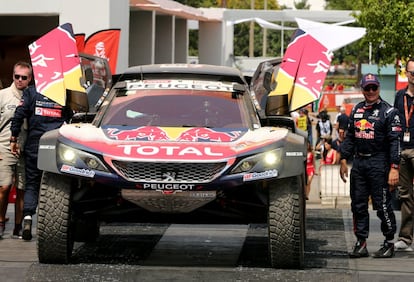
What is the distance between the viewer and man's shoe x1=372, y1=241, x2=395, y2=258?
996 cm

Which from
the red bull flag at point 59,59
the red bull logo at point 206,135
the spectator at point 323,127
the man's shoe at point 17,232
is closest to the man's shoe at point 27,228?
the man's shoe at point 17,232

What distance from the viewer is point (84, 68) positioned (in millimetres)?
11195

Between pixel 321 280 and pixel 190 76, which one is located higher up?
pixel 190 76

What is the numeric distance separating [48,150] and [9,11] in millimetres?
12107

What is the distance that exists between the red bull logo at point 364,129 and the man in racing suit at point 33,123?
3.00 m

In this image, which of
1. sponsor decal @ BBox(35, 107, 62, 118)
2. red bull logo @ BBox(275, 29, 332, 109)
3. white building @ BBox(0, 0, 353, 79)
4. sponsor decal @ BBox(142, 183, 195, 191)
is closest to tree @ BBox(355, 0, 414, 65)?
white building @ BBox(0, 0, 353, 79)

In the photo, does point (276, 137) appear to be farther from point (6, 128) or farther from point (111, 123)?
point (6, 128)

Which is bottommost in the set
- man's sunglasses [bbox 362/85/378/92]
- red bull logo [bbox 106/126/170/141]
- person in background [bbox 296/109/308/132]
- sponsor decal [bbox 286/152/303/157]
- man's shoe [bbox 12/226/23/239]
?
person in background [bbox 296/109/308/132]

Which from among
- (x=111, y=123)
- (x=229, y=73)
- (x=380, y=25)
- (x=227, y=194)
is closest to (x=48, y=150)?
(x=111, y=123)

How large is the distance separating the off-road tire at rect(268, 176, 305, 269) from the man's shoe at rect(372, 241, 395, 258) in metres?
1.33

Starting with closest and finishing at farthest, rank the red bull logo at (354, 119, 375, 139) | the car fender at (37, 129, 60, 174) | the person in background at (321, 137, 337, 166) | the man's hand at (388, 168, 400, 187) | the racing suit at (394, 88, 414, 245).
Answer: the car fender at (37, 129, 60, 174), the man's hand at (388, 168, 400, 187), the red bull logo at (354, 119, 375, 139), the racing suit at (394, 88, 414, 245), the person in background at (321, 137, 337, 166)

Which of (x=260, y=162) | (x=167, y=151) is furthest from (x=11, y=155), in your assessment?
(x=260, y=162)

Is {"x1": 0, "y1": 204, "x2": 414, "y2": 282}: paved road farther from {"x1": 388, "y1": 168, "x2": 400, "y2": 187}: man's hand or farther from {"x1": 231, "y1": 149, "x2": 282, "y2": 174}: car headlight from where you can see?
{"x1": 231, "y1": 149, "x2": 282, "y2": 174}: car headlight

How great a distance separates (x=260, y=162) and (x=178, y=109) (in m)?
1.35
